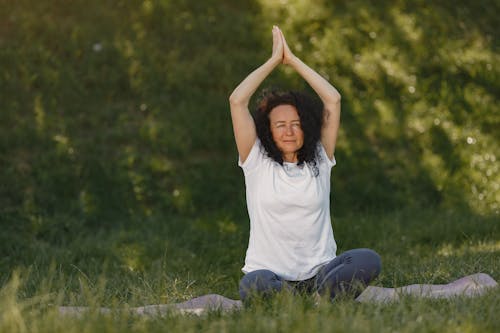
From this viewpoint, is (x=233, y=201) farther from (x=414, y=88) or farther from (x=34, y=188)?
(x=414, y=88)

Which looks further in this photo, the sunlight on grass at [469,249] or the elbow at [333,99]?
the sunlight on grass at [469,249]

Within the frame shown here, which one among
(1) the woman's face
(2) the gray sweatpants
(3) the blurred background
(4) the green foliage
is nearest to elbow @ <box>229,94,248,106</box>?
(1) the woman's face

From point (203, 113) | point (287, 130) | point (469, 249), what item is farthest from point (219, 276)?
point (203, 113)

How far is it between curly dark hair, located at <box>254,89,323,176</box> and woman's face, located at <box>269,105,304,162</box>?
0.02 meters

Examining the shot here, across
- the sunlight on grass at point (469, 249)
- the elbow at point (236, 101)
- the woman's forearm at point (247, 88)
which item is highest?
the woman's forearm at point (247, 88)

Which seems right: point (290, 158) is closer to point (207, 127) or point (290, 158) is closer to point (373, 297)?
point (373, 297)

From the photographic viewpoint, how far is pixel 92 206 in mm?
5855

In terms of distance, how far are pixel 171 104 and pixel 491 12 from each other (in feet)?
10.8

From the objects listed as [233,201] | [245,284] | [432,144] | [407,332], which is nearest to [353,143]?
[432,144]

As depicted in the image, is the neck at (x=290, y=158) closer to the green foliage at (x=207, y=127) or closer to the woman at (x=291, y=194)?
the woman at (x=291, y=194)

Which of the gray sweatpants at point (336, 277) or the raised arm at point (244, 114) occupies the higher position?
the raised arm at point (244, 114)

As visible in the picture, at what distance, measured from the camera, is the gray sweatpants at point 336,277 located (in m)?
3.32

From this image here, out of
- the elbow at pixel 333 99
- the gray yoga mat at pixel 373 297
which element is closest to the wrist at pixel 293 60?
the elbow at pixel 333 99

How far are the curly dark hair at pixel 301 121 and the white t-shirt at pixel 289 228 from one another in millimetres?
129
